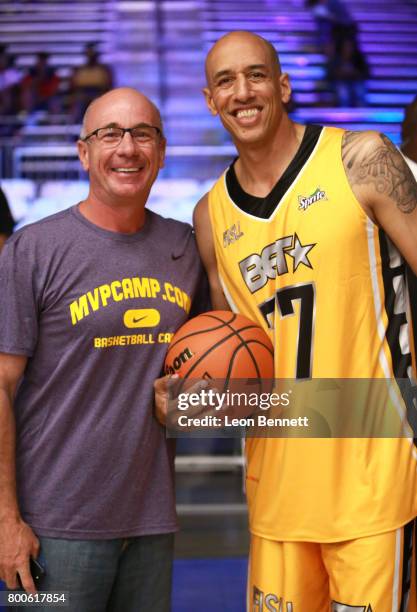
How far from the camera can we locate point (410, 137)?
2691 mm

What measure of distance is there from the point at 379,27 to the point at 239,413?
1053cm

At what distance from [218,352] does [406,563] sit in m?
0.70

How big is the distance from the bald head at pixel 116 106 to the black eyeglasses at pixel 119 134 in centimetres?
1

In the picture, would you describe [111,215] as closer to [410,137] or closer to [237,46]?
[237,46]

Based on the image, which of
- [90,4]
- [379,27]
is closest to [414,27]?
[379,27]

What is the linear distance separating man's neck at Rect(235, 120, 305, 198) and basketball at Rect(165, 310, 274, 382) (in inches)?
16.3

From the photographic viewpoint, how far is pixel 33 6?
1109 cm

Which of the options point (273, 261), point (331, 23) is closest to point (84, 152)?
point (273, 261)

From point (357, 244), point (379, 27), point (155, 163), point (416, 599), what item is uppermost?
point (379, 27)

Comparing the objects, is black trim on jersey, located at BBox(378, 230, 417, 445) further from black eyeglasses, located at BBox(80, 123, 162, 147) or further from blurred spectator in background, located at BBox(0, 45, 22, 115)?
blurred spectator in background, located at BBox(0, 45, 22, 115)

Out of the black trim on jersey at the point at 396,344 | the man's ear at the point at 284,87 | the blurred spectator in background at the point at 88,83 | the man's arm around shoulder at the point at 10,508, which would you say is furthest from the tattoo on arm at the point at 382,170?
the blurred spectator in background at the point at 88,83

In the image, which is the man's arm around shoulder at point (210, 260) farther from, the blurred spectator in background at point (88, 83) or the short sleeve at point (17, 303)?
the blurred spectator in background at point (88, 83)

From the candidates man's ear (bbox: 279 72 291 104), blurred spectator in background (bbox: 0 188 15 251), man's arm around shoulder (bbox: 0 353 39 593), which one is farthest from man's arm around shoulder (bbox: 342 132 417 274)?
blurred spectator in background (bbox: 0 188 15 251)

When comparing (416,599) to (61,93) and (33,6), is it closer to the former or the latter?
(61,93)
